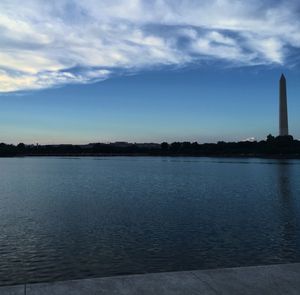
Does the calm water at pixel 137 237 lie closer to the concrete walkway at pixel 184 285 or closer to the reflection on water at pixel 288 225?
the reflection on water at pixel 288 225

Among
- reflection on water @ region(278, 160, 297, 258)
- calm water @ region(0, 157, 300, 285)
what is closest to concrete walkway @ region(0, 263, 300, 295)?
calm water @ region(0, 157, 300, 285)

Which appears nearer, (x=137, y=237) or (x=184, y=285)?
(x=184, y=285)

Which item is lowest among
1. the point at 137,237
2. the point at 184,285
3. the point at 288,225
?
the point at 288,225

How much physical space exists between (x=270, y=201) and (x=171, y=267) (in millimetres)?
17758

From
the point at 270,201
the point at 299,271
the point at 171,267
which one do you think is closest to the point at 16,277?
the point at 171,267

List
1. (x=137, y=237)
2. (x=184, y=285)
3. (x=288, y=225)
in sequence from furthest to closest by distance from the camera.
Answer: (x=288, y=225) → (x=137, y=237) → (x=184, y=285)

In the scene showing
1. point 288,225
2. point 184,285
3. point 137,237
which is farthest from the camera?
point 288,225

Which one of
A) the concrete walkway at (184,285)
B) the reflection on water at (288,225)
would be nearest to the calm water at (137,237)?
the reflection on water at (288,225)

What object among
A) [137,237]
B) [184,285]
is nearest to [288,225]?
Result: [137,237]

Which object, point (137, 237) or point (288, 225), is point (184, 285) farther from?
point (288, 225)

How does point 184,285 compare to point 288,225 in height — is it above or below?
above

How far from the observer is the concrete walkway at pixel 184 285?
17.5 feet

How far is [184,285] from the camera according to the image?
5586mm

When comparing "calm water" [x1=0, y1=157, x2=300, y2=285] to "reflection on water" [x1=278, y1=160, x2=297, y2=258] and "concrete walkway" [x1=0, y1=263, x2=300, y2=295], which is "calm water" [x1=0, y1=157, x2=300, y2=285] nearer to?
"reflection on water" [x1=278, y1=160, x2=297, y2=258]
